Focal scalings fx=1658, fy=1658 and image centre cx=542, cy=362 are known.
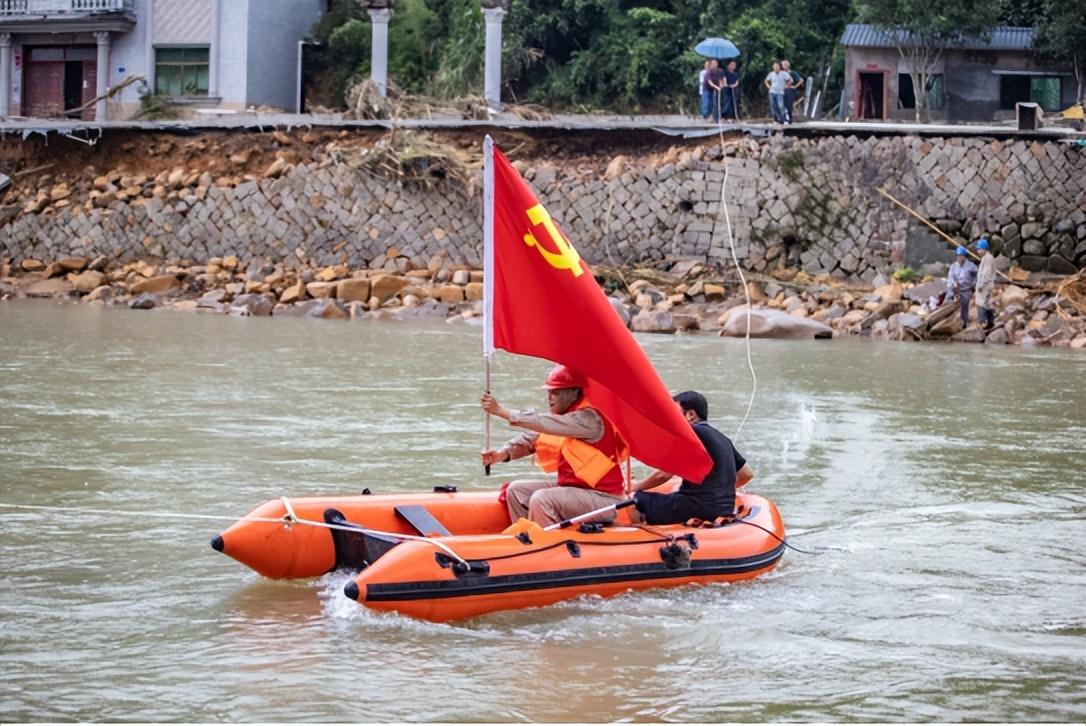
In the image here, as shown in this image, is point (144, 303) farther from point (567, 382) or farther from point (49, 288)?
point (567, 382)

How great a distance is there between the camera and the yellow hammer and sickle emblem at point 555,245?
843cm

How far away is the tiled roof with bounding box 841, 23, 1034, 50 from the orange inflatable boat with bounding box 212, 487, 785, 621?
23454mm

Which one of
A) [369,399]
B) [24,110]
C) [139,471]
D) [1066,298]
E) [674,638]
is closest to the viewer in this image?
[674,638]

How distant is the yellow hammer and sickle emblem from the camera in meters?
8.43

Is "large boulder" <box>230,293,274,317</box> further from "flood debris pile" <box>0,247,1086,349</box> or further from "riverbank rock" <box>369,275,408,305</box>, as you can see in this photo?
"riverbank rock" <box>369,275,408,305</box>

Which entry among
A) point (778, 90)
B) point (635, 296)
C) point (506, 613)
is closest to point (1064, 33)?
point (778, 90)

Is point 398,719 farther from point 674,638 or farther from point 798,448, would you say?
point 798,448

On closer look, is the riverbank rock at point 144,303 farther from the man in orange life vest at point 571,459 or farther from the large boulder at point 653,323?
the man in orange life vest at point 571,459

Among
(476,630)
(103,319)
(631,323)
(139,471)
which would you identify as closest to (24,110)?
(103,319)

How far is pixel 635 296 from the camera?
25.9 metres

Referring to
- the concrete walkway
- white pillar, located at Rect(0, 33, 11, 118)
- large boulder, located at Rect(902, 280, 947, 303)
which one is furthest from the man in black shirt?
white pillar, located at Rect(0, 33, 11, 118)

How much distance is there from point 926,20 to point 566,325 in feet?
76.9

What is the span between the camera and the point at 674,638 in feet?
25.2

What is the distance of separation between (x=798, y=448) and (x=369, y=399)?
14.6 feet
